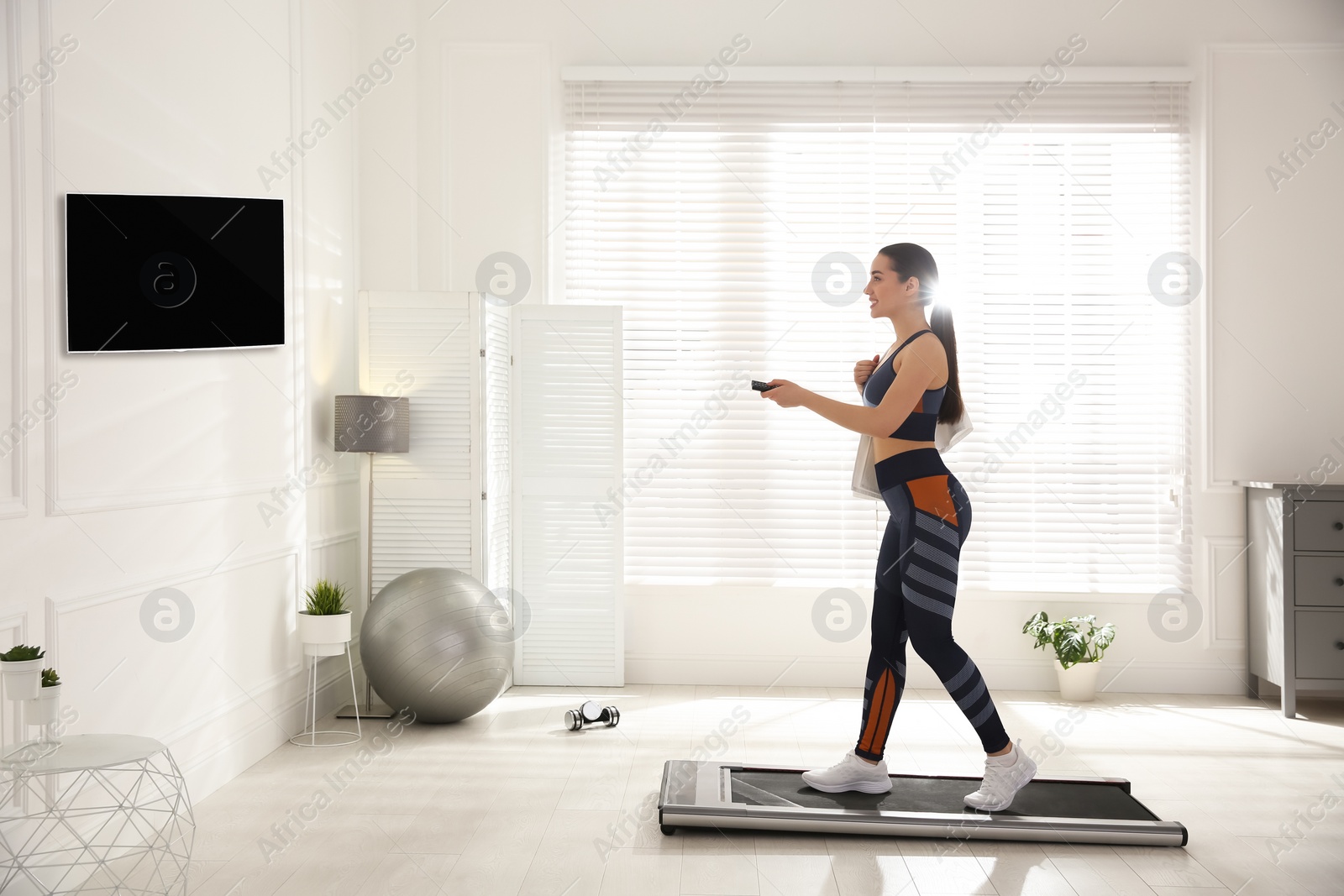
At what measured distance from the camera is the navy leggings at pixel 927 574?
289 cm

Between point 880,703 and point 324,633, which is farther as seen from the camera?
point 324,633

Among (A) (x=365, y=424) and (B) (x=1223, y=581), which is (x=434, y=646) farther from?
(B) (x=1223, y=581)

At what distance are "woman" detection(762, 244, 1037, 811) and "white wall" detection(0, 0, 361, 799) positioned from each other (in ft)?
6.07

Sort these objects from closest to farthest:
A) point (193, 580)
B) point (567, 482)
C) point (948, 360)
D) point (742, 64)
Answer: point (948, 360) < point (193, 580) < point (567, 482) < point (742, 64)

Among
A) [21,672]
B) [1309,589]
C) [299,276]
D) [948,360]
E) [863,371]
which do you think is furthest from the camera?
[1309,589]

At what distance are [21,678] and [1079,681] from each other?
163 inches

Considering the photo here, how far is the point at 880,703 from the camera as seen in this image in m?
3.06

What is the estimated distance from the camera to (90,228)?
8.61 ft

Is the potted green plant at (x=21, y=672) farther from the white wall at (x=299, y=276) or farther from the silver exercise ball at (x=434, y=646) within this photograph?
the silver exercise ball at (x=434, y=646)

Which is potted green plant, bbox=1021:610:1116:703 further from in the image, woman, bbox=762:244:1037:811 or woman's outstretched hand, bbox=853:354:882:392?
woman's outstretched hand, bbox=853:354:882:392

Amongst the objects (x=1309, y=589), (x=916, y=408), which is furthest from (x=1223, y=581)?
(x=916, y=408)

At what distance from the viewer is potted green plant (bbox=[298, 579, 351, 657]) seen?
378 centimetres

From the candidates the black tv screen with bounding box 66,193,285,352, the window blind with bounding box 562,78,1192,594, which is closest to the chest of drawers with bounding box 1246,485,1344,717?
the window blind with bounding box 562,78,1192,594

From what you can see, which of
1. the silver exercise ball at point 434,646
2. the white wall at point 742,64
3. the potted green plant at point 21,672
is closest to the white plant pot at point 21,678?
the potted green plant at point 21,672
